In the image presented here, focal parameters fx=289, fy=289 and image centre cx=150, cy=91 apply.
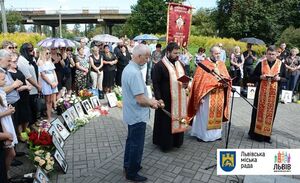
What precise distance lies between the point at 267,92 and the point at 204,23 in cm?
3875

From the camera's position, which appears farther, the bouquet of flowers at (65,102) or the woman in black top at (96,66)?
the woman in black top at (96,66)

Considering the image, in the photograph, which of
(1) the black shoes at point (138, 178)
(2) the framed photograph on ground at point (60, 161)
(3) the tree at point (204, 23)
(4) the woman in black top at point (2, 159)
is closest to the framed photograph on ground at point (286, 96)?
(1) the black shoes at point (138, 178)

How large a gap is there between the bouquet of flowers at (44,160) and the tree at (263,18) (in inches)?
1178

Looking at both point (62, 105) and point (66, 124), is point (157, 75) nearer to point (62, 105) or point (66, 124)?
point (66, 124)

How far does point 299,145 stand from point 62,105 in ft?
19.0

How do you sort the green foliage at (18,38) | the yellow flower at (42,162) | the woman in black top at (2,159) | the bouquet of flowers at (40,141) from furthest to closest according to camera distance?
the green foliage at (18,38) < the bouquet of flowers at (40,141) < the yellow flower at (42,162) < the woman in black top at (2,159)

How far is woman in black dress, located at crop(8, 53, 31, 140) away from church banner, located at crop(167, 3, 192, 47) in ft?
12.3

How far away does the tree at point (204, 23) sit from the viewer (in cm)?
3988

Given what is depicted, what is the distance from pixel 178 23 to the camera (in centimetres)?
768

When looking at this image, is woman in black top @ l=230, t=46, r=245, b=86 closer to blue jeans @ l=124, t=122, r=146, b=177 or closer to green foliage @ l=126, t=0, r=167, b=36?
blue jeans @ l=124, t=122, r=146, b=177

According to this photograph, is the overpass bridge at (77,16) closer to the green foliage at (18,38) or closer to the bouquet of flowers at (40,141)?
the green foliage at (18,38)

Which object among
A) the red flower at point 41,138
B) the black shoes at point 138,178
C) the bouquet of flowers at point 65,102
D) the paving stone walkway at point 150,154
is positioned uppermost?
the red flower at point 41,138

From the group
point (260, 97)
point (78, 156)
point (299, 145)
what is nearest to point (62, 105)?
point (78, 156)

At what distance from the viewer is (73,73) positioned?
947 cm
